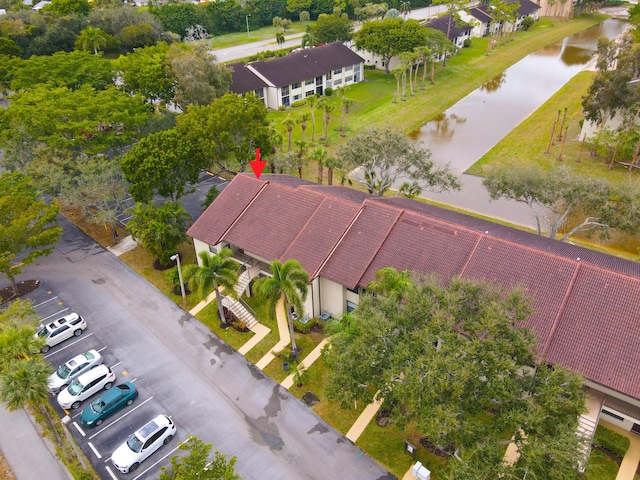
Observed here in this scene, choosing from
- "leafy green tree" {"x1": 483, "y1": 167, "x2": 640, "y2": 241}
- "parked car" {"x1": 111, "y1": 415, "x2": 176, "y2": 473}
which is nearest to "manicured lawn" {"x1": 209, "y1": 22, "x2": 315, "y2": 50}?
"leafy green tree" {"x1": 483, "y1": 167, "x2": 640, "y2": 241}

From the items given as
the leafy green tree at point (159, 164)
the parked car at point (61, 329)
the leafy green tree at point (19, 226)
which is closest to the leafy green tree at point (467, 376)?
the parked car at point (61, 329)

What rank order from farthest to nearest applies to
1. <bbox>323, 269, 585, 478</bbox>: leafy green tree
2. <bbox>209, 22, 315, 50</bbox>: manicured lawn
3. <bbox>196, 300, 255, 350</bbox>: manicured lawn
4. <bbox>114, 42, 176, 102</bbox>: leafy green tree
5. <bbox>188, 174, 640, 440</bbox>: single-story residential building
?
<bbox>209, 22, 315, 50</bbox>: manicured lawn
<bbox>114, 42, 176, 102</bbox>: leafy green tree
<bbox>196, 300, 255, 350</bbox>: manicured lawn
<bbox>188, 174, 640, 440</bbox>: single-story residential building
<bbox>323, 269, 585, 478</bbox>: leafy green tree

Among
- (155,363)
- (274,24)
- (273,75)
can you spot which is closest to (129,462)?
(155,363)

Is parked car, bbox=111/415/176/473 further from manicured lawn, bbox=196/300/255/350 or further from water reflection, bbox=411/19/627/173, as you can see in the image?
water reflection, bbox=411/19/627/173

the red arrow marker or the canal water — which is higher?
the red arrow marker

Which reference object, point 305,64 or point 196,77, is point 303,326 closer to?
point 196,77
